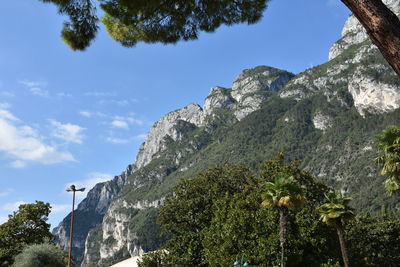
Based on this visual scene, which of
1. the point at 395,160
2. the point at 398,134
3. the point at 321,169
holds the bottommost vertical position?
the point at 395,160

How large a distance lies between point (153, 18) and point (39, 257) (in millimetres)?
26609

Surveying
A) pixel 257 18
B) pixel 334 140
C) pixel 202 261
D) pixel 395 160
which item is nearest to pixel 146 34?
pixel 257 18

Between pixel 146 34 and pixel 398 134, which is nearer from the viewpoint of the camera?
pixel 146 34

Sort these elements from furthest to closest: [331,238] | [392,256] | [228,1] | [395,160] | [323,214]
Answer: [392,256], [331,238], [323,214], [395,160], [228,1]

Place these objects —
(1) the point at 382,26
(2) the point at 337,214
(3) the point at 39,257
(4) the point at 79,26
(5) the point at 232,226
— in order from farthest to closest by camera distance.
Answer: (3) the point at 39,257
(5) the point at 232,226
(2) the point at 337,214
(4) the point at 79,26
(1) the point at 382,26

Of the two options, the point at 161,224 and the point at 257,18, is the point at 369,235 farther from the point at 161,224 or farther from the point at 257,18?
the point at 257,18

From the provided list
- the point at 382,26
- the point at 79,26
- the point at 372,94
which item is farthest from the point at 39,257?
the point at 372,94

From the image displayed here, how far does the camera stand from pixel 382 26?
4664 millimetres

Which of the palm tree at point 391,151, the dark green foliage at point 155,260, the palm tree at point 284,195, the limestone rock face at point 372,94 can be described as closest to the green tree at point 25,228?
the dark green foliage at point 155,260

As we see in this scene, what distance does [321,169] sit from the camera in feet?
578

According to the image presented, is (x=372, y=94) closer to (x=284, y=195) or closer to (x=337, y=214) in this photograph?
(x=337, y=214)

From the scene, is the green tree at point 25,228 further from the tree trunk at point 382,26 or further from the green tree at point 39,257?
the tree trunk at point 382,26

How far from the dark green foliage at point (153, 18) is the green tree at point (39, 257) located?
25.1m

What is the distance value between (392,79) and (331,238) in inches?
6508
